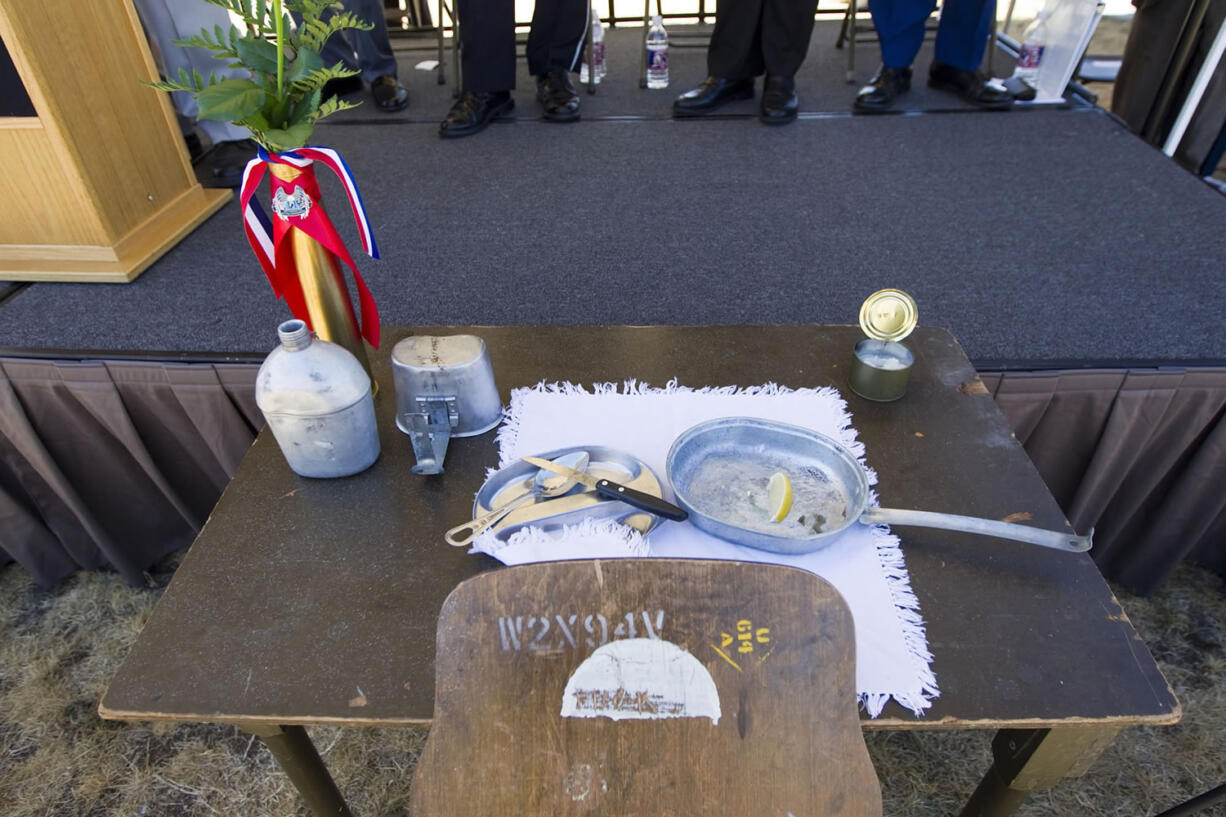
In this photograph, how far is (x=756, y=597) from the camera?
47cm

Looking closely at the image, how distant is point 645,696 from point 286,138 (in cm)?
57

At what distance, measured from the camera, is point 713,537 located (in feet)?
2.04

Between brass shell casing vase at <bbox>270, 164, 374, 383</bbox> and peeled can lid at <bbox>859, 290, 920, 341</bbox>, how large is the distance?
1.88ft

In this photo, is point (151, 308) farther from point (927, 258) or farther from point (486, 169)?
point (927, 258)

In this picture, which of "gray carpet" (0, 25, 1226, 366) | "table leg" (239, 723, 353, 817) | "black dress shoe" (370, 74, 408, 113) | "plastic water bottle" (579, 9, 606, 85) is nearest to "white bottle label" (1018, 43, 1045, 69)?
"gray carpet" (0, 25, 1226, 366)

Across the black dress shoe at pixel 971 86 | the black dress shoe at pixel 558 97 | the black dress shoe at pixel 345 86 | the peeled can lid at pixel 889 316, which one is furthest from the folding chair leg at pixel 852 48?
the peeled can lid at pixel 889 316

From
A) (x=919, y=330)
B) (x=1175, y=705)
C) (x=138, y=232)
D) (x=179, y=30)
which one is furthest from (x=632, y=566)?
(x=179, y=30)

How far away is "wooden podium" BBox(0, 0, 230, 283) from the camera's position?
1387 mm

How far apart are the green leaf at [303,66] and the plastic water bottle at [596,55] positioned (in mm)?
2198

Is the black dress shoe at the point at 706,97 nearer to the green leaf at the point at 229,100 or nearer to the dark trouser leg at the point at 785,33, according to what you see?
the dark trouser leg at the point at 785,33

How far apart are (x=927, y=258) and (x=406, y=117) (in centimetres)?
184

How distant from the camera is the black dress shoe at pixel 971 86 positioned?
2.34 meters

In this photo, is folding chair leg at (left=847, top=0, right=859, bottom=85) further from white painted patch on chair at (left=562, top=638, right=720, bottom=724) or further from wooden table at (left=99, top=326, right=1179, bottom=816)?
white painted patch on chair at (left=562, top=638, right=720, bottom=724)

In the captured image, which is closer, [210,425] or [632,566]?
[632,566]
